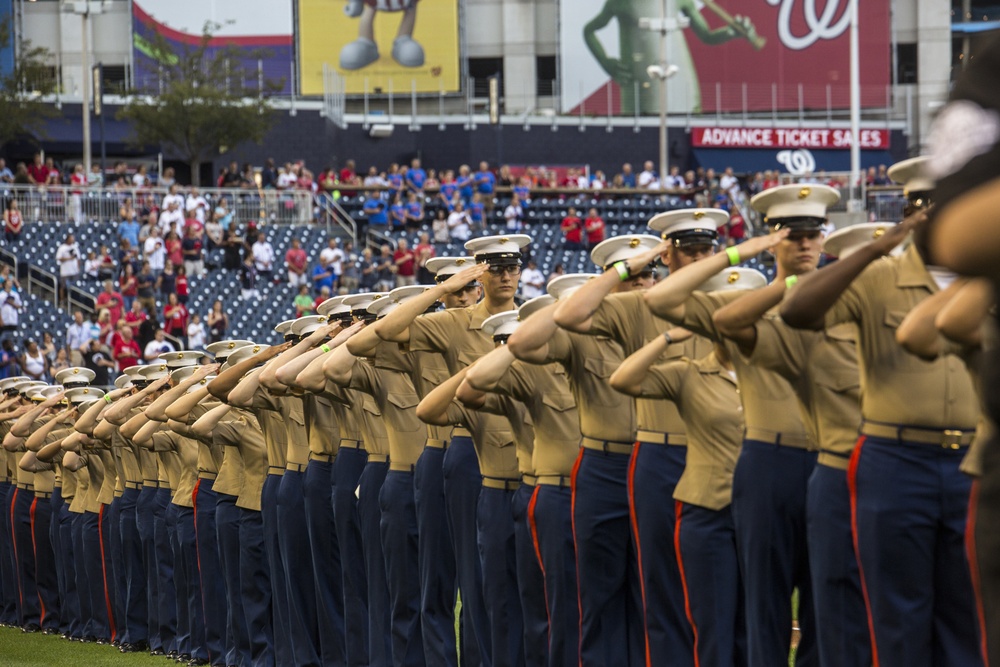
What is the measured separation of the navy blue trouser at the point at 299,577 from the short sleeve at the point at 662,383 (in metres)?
4.06

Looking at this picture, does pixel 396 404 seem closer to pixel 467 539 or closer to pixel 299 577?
pixel 467 539

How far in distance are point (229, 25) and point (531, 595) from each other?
39819mm

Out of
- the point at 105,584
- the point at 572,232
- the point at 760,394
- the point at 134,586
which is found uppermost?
the point at 572,232

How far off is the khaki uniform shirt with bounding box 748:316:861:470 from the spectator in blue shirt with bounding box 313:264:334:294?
65.1ft

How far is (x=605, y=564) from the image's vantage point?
22.5 ft

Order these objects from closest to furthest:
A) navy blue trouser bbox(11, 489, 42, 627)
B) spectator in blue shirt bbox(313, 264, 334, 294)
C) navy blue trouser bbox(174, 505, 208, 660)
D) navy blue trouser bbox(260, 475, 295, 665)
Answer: navy blue trouser bbox(260, 475, 295, 665), navy blue trouser bbox(174, 505, 208, 660), navy blue trouser bbox(11, 489, 42, 627), spectator in blue shirt bbox(313, 264, 334, 294)

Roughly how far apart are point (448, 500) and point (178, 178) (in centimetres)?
3403

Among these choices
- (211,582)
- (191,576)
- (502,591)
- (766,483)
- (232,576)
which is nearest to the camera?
Answer: (766,483)

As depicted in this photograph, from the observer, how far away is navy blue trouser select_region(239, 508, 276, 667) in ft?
34.5

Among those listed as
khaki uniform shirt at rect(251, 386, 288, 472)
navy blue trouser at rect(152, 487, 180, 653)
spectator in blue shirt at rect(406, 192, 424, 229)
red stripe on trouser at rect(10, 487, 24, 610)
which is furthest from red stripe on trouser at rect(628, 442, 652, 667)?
spectator in blue shirt at rect(406, 192, 424, 229)

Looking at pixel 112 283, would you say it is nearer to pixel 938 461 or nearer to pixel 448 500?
pixel 448 500

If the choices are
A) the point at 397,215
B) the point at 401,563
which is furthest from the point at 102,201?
the point at 401,563

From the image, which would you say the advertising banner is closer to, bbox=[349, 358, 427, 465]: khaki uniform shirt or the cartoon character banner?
the cartoon character banner

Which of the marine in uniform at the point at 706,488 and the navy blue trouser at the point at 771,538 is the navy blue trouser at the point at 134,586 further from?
the navy blue trouser at the point at 771,538
